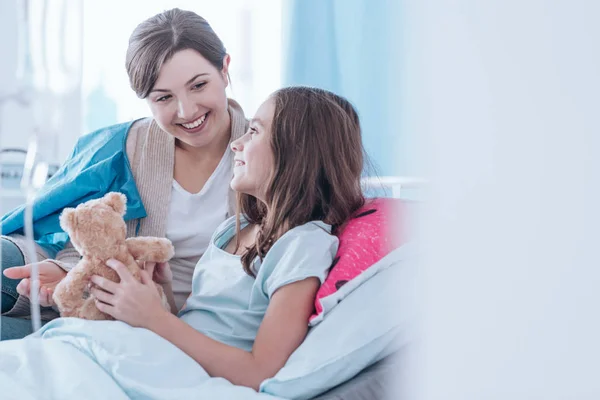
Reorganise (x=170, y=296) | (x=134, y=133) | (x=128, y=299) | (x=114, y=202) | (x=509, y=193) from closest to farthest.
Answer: (x=509, y=193)
(x=128, y=299)
(x=114, y=202)
(x=170, y=296)
(x=134, y=133)

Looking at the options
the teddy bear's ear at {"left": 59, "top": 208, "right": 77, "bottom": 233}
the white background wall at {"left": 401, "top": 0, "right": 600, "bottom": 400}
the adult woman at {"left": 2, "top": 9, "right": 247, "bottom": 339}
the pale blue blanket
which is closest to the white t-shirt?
the adult woman at {"left": 2, "top": 9, "right": 247, "bottom": 339}

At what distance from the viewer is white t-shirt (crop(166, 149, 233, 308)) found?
136cm

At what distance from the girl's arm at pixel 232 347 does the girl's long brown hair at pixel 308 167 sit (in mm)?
145

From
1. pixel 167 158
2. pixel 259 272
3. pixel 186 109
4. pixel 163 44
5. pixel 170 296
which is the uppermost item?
pixel 163 44

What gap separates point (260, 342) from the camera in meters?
0.90

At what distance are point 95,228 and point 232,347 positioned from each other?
0.30m

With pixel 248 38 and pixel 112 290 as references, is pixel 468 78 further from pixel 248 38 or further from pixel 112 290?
pixel 248 38

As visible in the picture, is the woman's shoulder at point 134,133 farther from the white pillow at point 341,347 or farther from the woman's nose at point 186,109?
the white pillow at point 341,347

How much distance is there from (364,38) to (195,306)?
3.87 feet

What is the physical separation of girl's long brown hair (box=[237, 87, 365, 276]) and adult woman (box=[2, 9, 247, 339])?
255 mm

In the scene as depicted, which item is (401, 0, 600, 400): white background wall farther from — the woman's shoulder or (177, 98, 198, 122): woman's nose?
the woman's shoulder

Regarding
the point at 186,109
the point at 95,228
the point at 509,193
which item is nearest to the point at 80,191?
the point at 186,109

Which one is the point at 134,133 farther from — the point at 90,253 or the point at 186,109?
the point at 90,253

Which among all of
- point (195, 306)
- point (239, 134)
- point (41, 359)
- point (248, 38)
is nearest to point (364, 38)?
point (248, 38)
